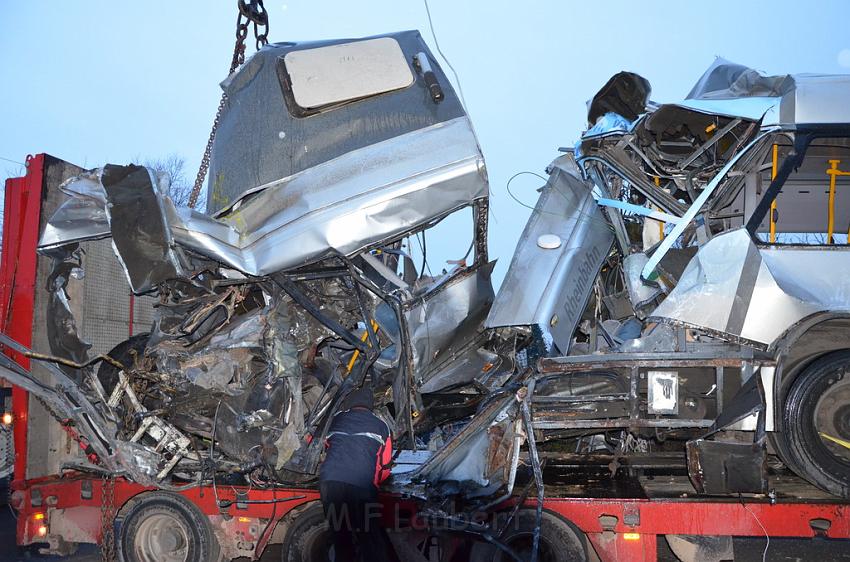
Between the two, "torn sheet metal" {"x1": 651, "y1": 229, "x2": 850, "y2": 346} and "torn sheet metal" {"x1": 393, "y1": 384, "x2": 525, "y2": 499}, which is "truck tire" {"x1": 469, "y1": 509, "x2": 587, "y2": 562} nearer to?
"torn sheet metal" {"x1": 393, "y1": 384, "x2": 525, "y2": 499}

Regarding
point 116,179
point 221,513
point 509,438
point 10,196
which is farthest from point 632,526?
point 10,196

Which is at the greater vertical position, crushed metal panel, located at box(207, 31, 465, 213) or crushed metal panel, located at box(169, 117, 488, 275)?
crushed metal panel, located at box(207, 31, 465, 213)

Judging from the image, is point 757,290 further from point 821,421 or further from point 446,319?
point 446,319

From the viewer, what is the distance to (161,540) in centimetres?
501

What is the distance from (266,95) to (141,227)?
4.26ft

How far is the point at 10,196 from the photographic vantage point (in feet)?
16.2

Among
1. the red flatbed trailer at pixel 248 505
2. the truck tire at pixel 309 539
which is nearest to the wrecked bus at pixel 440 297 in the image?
the red flatbed trailer at pixel 248 505

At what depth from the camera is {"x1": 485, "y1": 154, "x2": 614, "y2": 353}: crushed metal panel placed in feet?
15.6

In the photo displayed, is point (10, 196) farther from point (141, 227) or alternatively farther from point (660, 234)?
point (660, 234)

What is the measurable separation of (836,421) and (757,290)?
2.80 feet

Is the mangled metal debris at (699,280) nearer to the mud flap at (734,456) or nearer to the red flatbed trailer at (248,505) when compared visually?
the mud flap at (734,456)

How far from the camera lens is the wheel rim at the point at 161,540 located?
4.92 metres

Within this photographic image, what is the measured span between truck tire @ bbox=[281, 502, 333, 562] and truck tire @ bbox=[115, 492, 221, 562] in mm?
659

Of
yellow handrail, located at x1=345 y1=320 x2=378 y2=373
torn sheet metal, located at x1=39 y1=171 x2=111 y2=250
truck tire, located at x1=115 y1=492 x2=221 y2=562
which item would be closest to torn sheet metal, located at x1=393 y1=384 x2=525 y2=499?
yellow handrail, located at x1=345 y1=320 x2=378 y2=373
